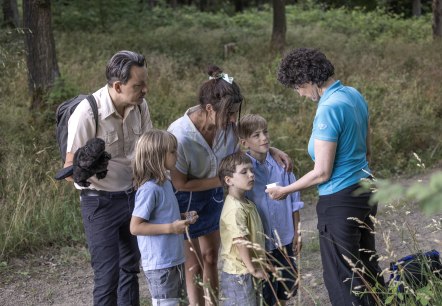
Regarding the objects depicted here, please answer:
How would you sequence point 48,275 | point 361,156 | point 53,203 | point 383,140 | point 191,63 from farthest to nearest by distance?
point 191,63, point 383,140, point 53,203, point 48,275, point 361,156

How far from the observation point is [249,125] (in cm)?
432

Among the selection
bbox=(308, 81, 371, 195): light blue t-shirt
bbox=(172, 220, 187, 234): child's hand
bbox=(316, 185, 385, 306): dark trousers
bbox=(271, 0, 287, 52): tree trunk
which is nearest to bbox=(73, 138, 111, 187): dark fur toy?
bbox=(172, 220, 187, 234): child's hand

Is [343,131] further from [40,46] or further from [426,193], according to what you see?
[40,46]

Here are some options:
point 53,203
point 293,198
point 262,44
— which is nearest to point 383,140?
point 53,203

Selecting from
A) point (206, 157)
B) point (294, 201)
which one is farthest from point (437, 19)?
point (206, 157)

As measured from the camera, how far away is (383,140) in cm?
990

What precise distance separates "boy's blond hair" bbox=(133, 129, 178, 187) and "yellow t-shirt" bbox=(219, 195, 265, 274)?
0.48 metres

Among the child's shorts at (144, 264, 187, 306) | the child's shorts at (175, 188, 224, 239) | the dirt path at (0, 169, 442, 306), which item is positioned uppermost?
the child's shorts at (175, 188, 224, 239)

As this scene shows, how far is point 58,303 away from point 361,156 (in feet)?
10.1

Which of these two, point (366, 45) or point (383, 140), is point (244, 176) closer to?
point (383, 140)

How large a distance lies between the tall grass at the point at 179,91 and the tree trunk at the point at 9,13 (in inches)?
52.1

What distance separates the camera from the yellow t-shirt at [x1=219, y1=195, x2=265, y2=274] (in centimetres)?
407

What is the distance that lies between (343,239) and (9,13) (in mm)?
16633

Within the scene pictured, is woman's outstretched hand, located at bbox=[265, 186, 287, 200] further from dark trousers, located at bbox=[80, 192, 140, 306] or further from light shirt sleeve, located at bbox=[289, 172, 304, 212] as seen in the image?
dark trousers, located at bbox=[80, 192, 140, 306]
